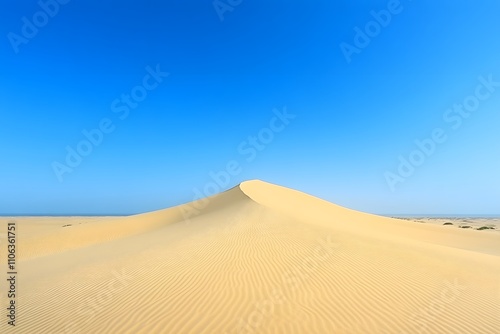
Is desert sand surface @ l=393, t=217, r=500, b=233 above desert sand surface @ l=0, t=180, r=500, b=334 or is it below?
below

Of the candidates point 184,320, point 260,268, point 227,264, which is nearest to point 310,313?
point 184,320

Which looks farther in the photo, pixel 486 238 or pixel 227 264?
pixel 486 238

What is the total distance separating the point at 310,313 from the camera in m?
6.02

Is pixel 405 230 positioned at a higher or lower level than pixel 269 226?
lower

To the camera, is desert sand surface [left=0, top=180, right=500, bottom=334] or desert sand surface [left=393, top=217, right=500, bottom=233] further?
desert sand surface [left=393, top=217, right=500, bottom=233]

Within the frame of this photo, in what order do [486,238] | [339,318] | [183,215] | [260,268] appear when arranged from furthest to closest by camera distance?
[183,215] < [486,238] < [260,268] < [339,318]

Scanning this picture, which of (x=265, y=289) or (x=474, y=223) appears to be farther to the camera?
(x=474, y=223)

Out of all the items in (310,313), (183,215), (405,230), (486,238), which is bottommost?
(486,238)

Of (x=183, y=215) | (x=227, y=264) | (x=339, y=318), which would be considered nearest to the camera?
(x=339, y=318)

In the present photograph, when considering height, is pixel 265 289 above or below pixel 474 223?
above

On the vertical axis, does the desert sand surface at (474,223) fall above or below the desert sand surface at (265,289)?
below

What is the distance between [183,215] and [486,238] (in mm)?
23492

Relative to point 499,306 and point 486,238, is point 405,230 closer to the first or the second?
point 486,238

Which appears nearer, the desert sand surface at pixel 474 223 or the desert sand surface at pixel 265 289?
the desert sand surface at pixel 265 289
